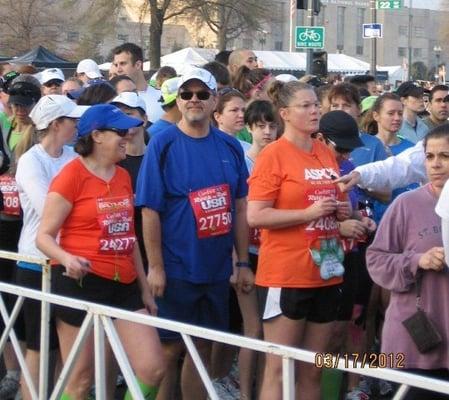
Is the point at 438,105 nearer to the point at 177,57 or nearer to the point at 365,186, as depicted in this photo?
the point at 365,186

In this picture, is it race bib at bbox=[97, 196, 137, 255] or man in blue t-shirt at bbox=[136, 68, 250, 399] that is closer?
race bib at bbox=[97, 196, 137, 255]

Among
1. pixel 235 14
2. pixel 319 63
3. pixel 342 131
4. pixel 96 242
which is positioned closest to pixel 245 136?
pixel 342 131

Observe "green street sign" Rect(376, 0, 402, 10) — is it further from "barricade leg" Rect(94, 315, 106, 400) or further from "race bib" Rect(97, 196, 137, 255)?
"barricade leg" Rect(94, 315, 106, 400)

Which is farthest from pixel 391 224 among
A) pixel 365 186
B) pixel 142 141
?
pixel 142 141

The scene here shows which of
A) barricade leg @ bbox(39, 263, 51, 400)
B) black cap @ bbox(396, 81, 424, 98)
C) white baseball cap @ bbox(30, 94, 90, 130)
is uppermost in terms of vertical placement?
black cap @ bbox(396, 81, 424, 98)

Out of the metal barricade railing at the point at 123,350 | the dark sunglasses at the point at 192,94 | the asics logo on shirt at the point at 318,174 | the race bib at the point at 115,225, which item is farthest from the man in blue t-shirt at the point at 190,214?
the metal barricade railing at the point at 123,350

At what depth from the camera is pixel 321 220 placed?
187 inches

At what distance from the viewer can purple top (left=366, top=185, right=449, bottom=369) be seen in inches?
158

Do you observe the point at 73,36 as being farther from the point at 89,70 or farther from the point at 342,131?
the point at 342,131

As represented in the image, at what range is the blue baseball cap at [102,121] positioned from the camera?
4711 millimetres

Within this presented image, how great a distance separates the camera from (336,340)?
5633 mm

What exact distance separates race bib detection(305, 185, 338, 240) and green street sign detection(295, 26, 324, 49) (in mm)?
10989

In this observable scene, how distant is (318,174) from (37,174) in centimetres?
154

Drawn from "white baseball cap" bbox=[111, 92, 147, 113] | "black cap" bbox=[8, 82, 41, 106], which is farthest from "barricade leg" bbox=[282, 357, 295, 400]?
"black cap" bbox=[8, 82, 41, 106]
